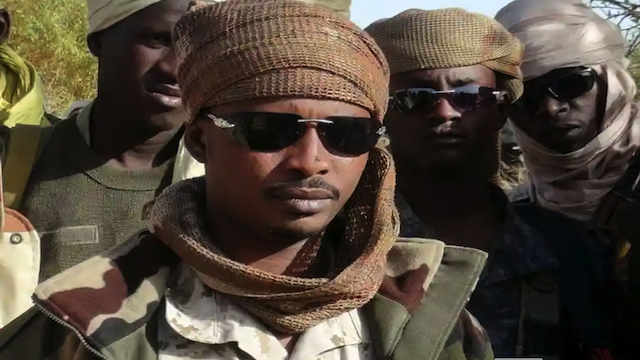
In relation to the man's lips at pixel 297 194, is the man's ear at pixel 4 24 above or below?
below

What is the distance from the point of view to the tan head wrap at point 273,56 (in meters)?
2.17

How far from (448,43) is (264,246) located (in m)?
1.30

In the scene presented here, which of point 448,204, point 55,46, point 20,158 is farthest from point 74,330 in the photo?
point 55,46

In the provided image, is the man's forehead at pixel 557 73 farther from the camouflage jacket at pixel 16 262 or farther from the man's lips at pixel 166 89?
the camouflage jacket at pixel 16 262

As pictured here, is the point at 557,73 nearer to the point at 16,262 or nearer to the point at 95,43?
the point at 95,43

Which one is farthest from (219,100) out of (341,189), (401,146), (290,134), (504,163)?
(504,163)

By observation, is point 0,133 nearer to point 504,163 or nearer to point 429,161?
point 429,161

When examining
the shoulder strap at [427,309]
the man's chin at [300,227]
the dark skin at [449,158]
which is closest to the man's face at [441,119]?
the dark skin at [449,158]

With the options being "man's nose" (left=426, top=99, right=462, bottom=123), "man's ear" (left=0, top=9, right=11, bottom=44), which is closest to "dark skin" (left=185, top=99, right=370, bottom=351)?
"man's nose" (left=426, top=99, right=462, bottom=123)

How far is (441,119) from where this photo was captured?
3.21m

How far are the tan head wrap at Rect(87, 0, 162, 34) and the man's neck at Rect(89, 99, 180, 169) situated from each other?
27 cm

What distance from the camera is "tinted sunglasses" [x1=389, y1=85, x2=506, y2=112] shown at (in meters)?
3.23

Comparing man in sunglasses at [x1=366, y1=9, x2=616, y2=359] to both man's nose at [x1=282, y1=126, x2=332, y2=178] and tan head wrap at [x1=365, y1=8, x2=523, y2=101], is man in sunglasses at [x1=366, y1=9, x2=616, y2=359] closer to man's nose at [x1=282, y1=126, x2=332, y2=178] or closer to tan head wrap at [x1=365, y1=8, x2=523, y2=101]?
tan head wrap at [x1=365, y1=8, x2=523, y2=101]

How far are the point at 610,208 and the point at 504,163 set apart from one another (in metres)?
2.31
